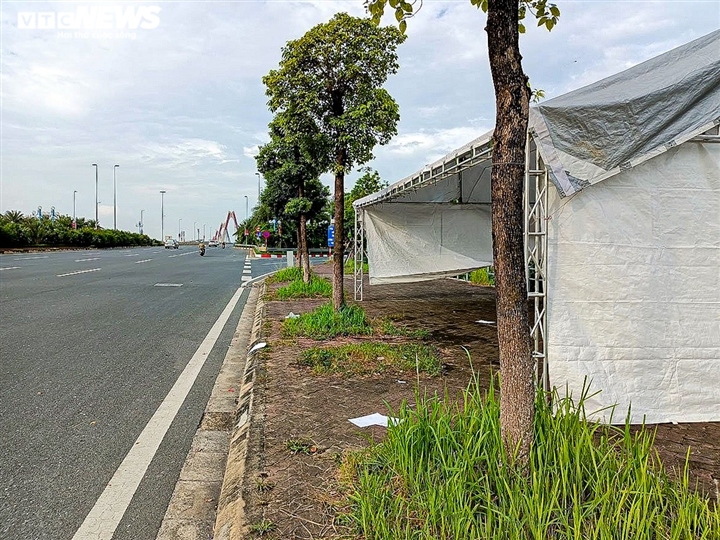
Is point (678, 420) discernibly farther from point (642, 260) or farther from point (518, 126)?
point (518, 126)

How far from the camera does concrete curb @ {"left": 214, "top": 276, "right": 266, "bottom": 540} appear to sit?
8.24ft

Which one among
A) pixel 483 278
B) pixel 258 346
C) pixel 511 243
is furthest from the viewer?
pixel 483 278

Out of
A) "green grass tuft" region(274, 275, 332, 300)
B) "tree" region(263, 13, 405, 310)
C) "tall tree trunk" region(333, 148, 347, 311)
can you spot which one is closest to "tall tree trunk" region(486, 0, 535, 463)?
"tree" region(263, 13, 405, 310)

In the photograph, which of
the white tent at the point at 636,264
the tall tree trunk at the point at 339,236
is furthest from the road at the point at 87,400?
the white tent at the point at 636,264

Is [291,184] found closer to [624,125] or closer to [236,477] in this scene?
[624,125]

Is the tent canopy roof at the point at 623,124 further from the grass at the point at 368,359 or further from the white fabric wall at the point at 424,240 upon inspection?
the white fabric wall at the point at 424,240

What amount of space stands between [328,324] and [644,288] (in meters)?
4.41

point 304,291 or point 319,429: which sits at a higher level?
point 304,291

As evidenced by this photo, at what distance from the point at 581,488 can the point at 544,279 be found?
5.45 ft

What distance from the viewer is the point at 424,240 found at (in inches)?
438

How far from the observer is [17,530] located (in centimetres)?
262

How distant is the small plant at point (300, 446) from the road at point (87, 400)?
28.7 inches

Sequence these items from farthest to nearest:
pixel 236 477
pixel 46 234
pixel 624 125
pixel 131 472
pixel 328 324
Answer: pixel 46 234, pixel 328 324, pixel 624 125, pixel 131 472, pixel 236 477

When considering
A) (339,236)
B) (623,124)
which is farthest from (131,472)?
(339,236)
